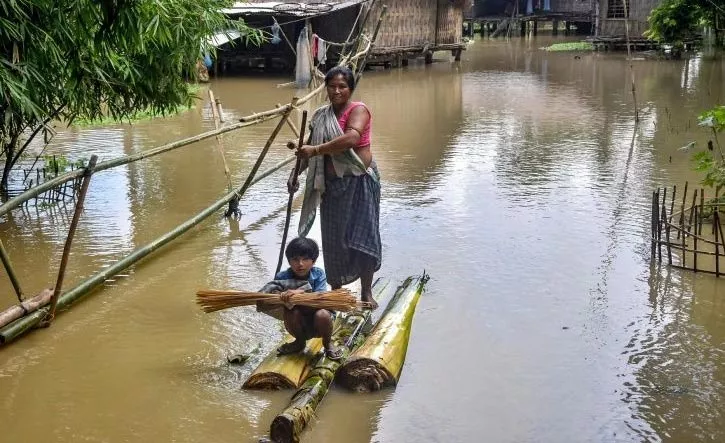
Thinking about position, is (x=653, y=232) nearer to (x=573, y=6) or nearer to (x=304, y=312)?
(x=304, y=312)

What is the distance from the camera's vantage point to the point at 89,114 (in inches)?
328

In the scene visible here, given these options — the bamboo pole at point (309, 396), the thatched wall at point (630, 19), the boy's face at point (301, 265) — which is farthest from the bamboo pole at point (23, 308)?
the thatched wall at point (630, 19)

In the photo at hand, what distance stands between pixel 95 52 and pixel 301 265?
2.93 meters

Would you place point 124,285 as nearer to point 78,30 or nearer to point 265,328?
point 265,328

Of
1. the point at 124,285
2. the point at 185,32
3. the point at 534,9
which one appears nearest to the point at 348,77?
the point at 124,285

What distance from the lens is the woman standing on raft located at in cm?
470

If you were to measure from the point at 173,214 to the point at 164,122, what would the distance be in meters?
6.47

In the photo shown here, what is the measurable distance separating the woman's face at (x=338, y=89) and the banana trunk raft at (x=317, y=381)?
1.30 m

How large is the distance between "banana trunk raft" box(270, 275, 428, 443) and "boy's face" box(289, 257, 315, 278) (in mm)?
467

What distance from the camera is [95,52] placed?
600 centimetres

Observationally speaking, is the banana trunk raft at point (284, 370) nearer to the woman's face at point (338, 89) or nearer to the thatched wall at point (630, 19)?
the woman's face at point (338, 89)

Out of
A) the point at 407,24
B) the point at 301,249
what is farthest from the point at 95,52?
the point at 407,24

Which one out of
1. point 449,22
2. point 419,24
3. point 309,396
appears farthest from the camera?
point 449,22

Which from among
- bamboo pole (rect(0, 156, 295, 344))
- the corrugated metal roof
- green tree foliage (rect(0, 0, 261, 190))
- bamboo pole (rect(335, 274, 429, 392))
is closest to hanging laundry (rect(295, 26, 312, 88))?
the corrugated metal roof
